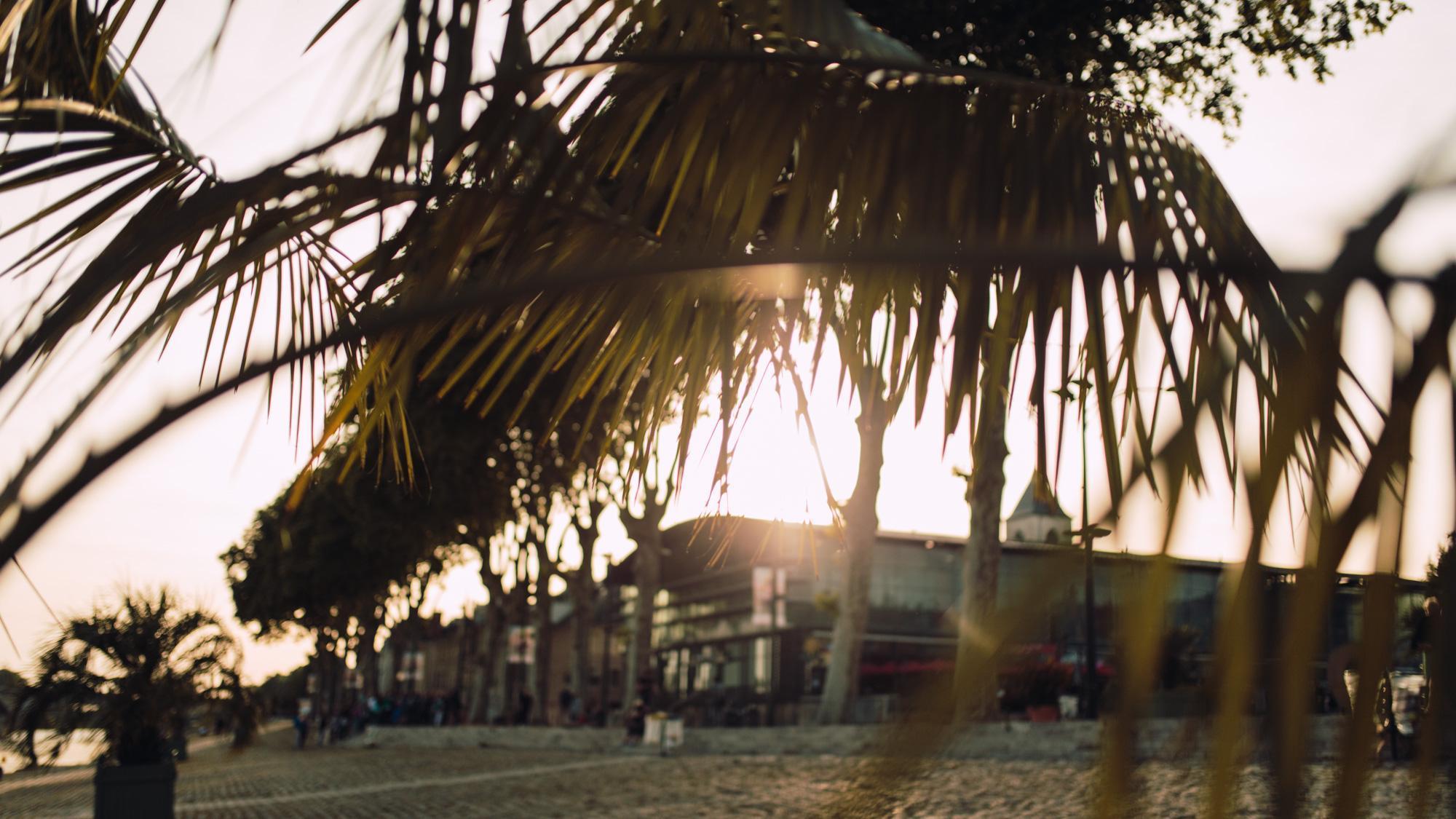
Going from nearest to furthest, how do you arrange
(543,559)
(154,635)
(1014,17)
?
(154,635)
(1014,17)
(543,559)

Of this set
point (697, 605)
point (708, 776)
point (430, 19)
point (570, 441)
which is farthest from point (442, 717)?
point (430, 19)

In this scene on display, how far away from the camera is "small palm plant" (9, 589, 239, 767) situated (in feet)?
26.6

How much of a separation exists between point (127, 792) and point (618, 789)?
17.1 feet

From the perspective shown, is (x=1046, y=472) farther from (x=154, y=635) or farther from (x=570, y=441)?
(x=570, y=441)

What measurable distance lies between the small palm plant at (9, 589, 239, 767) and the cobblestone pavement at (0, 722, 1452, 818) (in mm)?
585

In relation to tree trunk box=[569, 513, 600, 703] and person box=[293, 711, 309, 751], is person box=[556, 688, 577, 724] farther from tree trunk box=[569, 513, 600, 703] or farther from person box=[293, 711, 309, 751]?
person box=[293, 711, 309, 751]

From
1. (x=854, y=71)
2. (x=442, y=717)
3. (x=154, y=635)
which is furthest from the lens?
(x=442, y=717)

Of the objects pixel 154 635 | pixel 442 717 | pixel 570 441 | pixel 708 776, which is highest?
pixel 570 441

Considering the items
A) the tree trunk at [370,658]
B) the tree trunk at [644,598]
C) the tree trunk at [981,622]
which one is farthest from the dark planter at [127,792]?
the tree trunk at [370,658]

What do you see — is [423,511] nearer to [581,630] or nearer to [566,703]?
[581,630]

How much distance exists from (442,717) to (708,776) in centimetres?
3455

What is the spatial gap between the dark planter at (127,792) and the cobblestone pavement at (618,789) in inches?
17.5

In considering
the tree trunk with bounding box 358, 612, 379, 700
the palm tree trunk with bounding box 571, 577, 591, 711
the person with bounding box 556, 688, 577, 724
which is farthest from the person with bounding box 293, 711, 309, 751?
the tree trunk with bounding box 358, 612, 379, 700

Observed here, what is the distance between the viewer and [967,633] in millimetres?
1000
